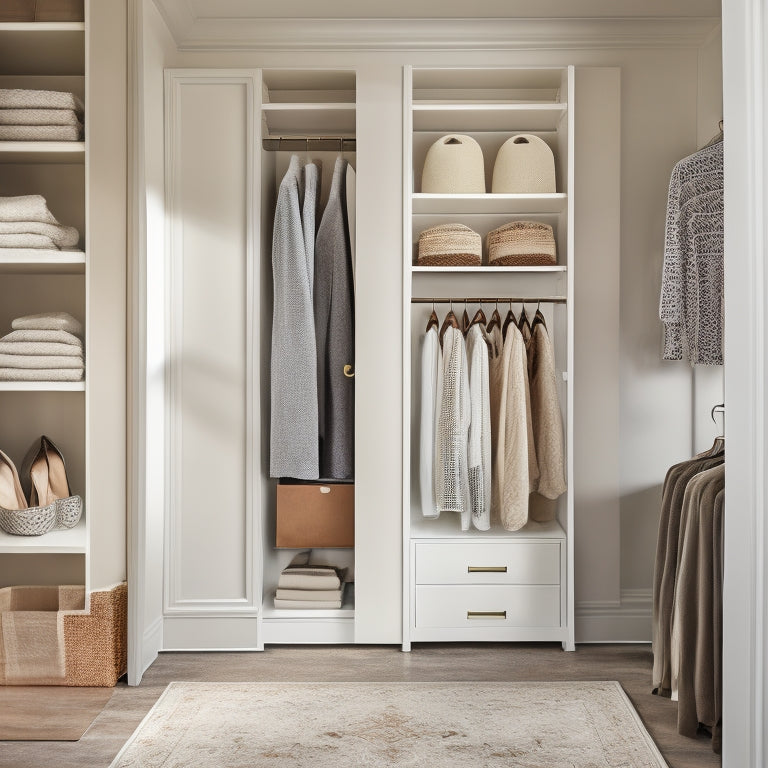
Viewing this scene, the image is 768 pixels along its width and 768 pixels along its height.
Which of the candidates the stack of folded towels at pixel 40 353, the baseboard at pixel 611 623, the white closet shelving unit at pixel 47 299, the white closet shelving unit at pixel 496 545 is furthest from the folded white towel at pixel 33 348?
the baseboard at pixel 611 623

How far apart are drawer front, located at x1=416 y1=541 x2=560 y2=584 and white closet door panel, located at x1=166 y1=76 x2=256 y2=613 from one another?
733 mm

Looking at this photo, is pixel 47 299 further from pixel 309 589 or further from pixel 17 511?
pixel 309 589

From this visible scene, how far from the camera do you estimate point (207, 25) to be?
10.2 feet

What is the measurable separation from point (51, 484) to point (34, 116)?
1.35 m

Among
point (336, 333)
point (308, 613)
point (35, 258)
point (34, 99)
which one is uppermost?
point (34, 99)

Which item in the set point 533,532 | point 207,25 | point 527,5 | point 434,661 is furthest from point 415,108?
point 434,661

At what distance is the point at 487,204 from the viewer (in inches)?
126

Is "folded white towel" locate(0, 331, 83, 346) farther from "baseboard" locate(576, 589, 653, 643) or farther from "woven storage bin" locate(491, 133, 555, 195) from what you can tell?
"baseboard" locate(576, 589, 653, 643)

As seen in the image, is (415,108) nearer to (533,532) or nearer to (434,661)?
(533,532)

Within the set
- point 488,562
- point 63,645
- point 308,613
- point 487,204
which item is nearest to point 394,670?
point 308,613

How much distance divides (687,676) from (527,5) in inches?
98.7

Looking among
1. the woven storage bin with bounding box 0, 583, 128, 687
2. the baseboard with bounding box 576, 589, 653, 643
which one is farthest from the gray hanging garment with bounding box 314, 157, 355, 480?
the baseboard with bounding box 576, 589, 653, 643

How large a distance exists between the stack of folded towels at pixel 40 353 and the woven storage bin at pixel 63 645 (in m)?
0.78

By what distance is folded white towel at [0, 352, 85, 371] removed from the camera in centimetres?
266
